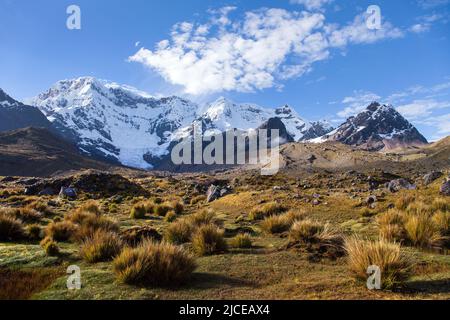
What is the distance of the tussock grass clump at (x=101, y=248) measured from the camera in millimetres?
10641

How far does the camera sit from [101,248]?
35.4 feet

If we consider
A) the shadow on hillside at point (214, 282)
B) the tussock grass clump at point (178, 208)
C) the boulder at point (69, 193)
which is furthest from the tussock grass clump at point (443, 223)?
the boulder at point (69, 193)

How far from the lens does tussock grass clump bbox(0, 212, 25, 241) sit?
14.2 meters

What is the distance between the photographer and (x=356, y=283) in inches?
330

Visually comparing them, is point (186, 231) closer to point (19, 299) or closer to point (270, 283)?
point (270, 283)

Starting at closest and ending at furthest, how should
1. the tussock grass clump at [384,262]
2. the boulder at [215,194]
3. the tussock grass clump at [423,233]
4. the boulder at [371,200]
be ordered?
the tussock grass clump at [384,262] < the tussock grass clump at [423,233] < the boulder at [371,200] < the boulder at [215,194]

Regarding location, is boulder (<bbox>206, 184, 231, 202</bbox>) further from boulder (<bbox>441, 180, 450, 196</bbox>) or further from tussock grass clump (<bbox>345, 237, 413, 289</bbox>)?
tussock grass clump (<bbox>345, 237, 413, 289</bbox>)

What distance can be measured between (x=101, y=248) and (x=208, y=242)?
3128 millimetres

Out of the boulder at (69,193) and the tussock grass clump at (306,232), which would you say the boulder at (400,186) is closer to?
the tussock grass clump at (306,232)

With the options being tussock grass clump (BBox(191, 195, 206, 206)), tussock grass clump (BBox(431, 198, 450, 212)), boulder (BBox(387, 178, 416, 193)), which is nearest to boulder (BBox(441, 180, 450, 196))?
boulder (BBox(387, 178, 416, 193))

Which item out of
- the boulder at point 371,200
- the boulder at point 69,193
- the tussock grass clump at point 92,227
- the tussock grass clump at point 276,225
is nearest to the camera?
Answer: the tussock grass clump at point 92,227

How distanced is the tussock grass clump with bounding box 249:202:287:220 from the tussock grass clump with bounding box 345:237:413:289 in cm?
1151

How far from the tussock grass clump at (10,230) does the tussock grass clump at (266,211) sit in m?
10.7
